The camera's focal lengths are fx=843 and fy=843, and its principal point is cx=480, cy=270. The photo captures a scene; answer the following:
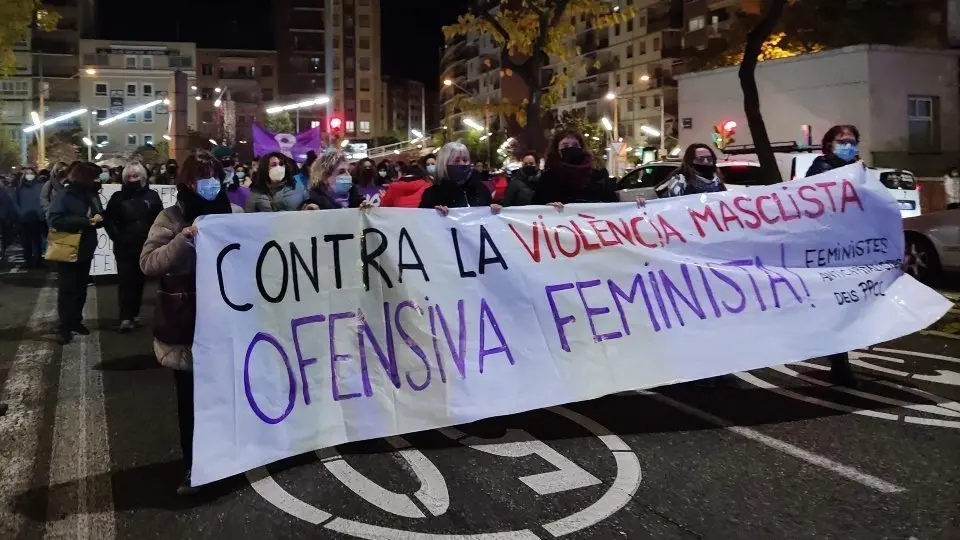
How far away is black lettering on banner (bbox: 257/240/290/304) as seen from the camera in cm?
444

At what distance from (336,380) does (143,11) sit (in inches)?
3729

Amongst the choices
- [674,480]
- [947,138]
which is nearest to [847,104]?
[947,138]

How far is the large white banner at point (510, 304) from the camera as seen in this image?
14.3 ft

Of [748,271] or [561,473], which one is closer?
[561,473]

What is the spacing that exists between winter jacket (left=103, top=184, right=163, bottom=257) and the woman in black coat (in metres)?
0.15

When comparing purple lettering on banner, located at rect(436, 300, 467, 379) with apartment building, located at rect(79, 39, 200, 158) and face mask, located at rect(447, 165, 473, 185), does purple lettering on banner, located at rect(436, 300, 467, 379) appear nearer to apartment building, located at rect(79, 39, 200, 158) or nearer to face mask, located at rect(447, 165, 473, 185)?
face mask, located at rect(447, 165, 473, 185)

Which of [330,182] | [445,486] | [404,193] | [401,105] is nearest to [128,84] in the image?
[401,105]

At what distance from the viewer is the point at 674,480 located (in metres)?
4.40

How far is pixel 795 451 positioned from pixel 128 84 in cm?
8975

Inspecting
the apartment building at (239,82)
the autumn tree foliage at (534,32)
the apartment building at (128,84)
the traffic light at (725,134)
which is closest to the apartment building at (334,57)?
the apartment building at (239,82)

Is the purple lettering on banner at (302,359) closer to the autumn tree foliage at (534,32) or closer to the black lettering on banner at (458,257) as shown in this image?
the black lettering on banner at (458,257)

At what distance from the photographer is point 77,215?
28.5ft

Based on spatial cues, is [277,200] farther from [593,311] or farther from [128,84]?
[128,84]

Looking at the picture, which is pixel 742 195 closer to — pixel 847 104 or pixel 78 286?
pixel 78 286
